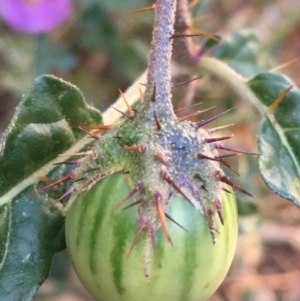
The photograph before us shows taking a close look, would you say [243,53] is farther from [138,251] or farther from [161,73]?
[138,251]

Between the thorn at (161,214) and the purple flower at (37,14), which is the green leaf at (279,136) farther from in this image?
the purple flower at (37,14)

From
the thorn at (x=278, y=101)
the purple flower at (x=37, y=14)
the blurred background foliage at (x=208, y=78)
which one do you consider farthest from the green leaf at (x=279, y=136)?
the purple flower at (x=37, y=14)

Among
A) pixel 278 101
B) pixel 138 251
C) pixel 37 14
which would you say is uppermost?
pixel 37 14

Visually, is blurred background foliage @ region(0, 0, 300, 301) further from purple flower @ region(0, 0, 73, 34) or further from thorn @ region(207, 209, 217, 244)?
thorn @ region(207, 209, 217, 244)

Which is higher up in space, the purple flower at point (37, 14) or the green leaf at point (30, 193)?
the purple flower at point (37, 14)

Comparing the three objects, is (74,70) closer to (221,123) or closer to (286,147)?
(221,123)

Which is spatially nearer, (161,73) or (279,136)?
(161,73)

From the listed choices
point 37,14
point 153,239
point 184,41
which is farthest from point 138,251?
point 37,14
